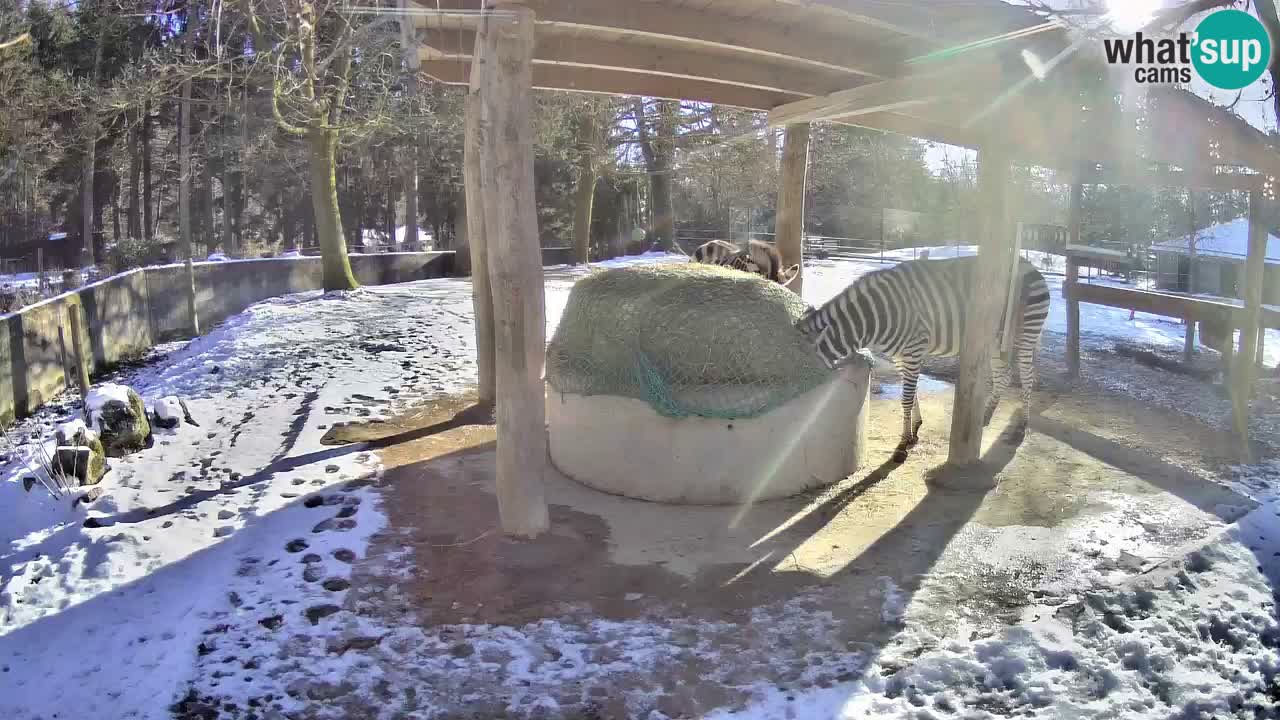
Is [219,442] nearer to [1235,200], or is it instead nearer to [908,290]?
[908,290]

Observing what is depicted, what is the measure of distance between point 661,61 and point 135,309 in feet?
36.9

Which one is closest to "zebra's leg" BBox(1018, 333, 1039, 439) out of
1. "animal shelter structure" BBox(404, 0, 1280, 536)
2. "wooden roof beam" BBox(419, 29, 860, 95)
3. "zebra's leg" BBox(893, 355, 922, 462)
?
"zebra's leg" BBox(893, 355, 922, 462)

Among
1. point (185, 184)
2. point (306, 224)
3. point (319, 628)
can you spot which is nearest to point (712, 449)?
point (319, 628)

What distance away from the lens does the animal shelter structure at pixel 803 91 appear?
484cm

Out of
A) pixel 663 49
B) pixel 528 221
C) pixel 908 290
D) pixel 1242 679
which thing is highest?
pixel 663 49

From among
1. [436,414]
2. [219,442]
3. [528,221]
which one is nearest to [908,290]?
[528,221]

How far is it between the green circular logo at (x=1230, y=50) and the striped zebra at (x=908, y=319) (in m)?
2.27

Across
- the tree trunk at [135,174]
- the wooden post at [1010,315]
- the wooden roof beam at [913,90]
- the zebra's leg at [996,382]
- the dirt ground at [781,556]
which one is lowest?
the dirt ground at [781,556]

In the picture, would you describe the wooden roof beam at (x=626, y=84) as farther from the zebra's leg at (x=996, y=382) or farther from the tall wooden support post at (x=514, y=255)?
the zebra's leg at (x=996, y=382)

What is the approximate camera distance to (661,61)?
6.61 m

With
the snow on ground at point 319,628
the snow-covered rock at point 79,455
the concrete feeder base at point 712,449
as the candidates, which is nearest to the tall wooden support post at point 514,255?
the concrete feeder base at point 712,449

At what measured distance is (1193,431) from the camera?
754 cm

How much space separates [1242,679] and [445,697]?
3.41 metres

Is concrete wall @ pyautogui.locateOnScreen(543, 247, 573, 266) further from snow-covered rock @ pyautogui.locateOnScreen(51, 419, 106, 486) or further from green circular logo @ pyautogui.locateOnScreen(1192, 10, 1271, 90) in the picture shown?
snow-covered rock @ pyautogui.locateOnScreen(51, 419, 106, 486)
